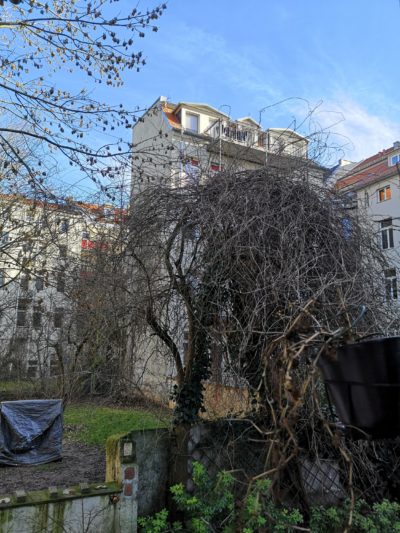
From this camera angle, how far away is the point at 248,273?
362 cm

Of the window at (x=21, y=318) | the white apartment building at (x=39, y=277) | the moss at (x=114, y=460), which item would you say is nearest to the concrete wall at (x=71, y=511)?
the moss at (x=114, y=460)

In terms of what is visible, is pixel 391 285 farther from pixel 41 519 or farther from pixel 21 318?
pixel 21 318

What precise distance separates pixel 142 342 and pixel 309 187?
2509 millimetres

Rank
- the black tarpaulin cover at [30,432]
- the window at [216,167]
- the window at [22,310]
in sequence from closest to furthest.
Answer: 1. the window at [216,167]
2. the black tarpaulin cover at [30,432]
3. the window at [22,310]

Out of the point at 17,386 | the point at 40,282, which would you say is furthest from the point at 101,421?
the point at 17,386

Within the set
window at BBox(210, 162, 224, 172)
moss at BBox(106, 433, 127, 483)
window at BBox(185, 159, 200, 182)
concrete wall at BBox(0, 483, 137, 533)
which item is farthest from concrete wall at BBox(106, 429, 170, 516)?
window at BBox(210, 162, 224, 172)

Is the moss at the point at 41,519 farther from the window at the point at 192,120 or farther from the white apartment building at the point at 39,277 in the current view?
the window at the point at 192,120

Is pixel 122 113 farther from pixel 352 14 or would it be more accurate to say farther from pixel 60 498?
pixel 60 498

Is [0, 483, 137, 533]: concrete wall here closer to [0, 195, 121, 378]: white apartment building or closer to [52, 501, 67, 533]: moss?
[52, 501, 67, 533]: moss

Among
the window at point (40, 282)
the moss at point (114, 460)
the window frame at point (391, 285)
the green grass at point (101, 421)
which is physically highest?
the window at point (40, 282)

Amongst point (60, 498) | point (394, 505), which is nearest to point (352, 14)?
point (394, 505)

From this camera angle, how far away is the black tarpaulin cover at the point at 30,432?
7273 mm

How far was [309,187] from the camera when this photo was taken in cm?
398

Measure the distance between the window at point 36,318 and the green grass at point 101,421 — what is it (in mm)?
3107
